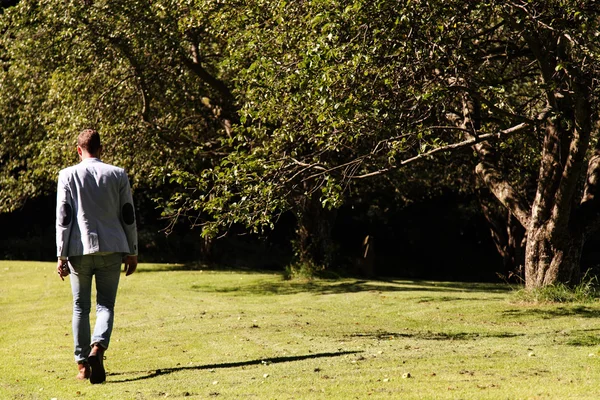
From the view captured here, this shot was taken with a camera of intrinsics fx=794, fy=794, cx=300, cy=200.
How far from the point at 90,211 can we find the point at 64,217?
0.26 meters

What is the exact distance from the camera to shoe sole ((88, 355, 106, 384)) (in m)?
7.67

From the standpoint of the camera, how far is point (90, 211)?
7742mm

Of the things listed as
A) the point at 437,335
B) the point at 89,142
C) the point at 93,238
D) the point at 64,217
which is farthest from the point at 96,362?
the point at 437,335

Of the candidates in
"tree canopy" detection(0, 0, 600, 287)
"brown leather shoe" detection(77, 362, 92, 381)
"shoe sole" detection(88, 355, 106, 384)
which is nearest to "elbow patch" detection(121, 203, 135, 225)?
"shoe sole" detection(88, 355, 106, 384)

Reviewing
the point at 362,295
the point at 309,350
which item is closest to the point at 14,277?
the point at 362,295

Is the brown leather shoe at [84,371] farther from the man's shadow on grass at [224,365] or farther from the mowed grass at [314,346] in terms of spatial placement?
the man's shadow on grass at [224,365]

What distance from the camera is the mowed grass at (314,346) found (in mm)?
7297

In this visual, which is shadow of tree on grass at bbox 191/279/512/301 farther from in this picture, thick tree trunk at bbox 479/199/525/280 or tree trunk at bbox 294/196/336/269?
thick tree trunk at bbox 479/199/525/280

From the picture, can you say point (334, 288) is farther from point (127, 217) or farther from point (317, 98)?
point (127, 217)

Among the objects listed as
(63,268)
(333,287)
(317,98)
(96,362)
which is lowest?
(96,362)

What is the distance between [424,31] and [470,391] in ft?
20.6

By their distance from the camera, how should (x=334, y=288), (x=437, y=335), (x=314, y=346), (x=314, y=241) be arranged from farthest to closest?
(x=314, y=241) < (x=334, y=288) < (x=437, y=335) < (x=314, y=346)

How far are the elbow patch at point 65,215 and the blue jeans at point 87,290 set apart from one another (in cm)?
36

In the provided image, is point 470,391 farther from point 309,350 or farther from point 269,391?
point 309,350
